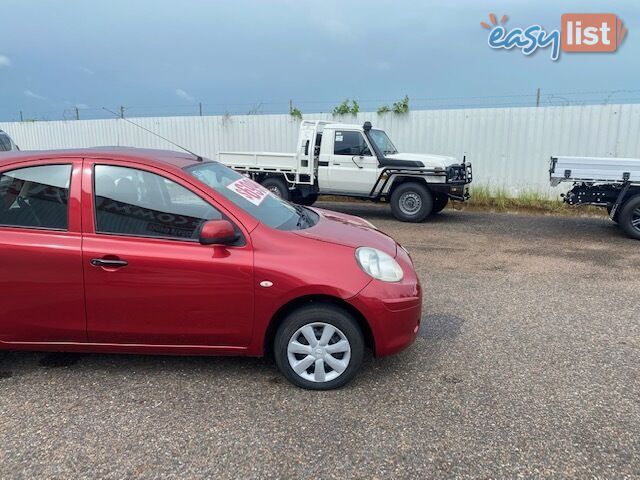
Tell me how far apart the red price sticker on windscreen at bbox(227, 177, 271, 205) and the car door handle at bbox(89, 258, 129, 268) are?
0.93 m

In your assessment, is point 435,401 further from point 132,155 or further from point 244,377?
point 132,155

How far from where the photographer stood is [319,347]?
338 cm

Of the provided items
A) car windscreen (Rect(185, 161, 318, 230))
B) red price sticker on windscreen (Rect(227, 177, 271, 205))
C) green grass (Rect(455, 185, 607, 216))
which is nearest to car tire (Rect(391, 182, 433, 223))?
green grass (Rect(455, 185, 607, 216))

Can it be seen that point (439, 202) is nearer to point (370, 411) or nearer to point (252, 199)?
point (252, 199)

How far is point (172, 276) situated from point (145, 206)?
52 centimetres

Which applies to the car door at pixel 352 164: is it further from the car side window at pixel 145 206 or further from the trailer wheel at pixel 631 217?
the car side window at pixel 145 206

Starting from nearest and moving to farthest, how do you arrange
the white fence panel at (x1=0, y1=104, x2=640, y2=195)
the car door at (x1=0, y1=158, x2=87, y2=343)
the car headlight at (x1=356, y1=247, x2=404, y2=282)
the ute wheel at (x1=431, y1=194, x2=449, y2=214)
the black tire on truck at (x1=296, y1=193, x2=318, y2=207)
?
the car door at (x1=0, y1=158, x2=87, y2=343) < the car headlight at (x1=356, y1=247, x2=404, y2=282) < the ute wheel at (x1=431, y1=194, x2=449, y2=214) < the black tire on truck at (x1=296, y1=193, x2=318, y2=207) < the white fence panel at (x1=0, y1=104, x2=640, y2=195)

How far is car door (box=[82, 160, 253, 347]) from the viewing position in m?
3.27

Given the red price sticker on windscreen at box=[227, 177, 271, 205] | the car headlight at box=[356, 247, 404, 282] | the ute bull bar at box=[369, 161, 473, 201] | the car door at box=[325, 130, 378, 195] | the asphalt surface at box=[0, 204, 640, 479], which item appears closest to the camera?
the asphalt surface at box=[0, 204, 640, 479]

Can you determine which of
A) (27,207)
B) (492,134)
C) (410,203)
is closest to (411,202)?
(410,203)

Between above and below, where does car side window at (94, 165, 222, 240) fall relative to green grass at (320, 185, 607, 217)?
above

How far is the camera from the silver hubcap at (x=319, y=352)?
337 cm

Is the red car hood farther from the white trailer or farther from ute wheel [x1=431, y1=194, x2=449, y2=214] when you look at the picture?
ute wheel [x1=431, y1=194, x2=449, y2=214]

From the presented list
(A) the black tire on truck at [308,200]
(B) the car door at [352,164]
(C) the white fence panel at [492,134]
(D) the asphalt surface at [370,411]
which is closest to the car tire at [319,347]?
(D) the asphalt surface at [370,411]
